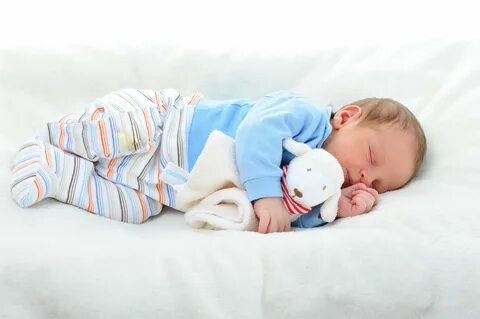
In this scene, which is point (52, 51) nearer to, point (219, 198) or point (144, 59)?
point (144, 59)

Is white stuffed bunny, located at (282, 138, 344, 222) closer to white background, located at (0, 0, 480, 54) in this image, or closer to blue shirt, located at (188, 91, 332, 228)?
blue shirt, located at (188, 91, 332, 228)

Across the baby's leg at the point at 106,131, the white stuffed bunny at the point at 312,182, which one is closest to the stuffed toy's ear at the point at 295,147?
the white stuffed bunny at the point at 312,182

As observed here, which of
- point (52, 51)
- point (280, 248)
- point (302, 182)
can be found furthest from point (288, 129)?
point (52, 51)

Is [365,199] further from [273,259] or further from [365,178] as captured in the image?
[273,259]

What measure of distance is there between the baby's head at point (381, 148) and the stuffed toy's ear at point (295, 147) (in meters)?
0.09

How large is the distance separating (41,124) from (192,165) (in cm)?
35

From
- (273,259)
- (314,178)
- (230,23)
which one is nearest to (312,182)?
(314,178)

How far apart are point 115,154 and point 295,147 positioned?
32 centimetres

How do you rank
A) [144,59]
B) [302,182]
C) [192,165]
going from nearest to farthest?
[302,182] → [192,165] → [144,59]

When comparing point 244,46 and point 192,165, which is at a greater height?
point 244,46

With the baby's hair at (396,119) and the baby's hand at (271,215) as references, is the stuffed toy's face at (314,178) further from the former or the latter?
the baby's hair at (396,119)

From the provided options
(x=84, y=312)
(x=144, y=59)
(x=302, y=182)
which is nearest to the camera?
(x=84, y=312)

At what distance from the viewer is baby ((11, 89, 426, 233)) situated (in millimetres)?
1078

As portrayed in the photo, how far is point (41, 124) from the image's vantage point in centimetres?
133
